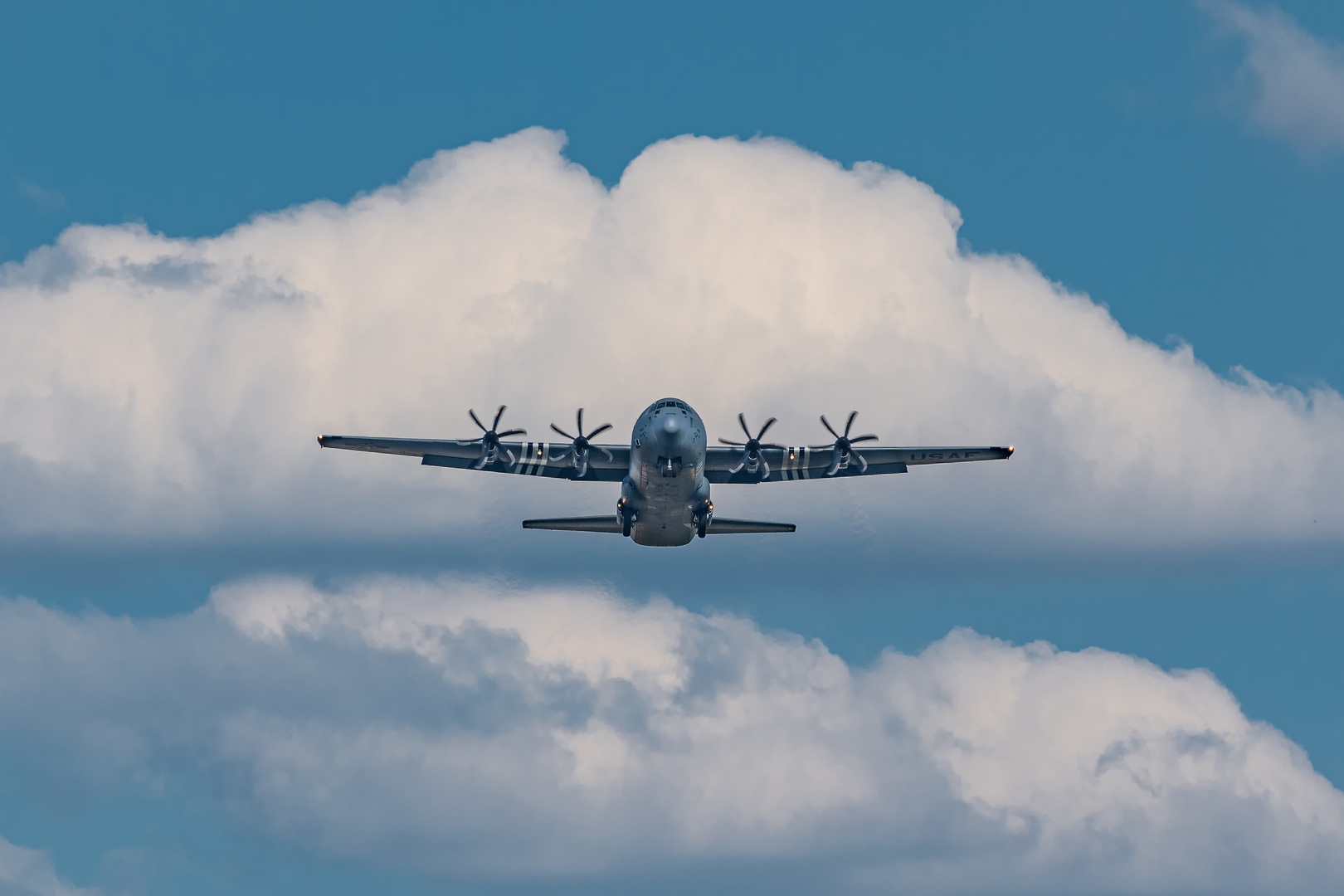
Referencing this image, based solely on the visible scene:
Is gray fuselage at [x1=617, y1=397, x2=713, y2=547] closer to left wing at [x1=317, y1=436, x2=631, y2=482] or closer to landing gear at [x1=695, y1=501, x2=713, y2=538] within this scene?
landing gear at [x1=695, y1=501, x2=713, y2=538]

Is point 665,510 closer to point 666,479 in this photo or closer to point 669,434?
point 666,479

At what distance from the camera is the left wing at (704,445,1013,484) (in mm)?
79312

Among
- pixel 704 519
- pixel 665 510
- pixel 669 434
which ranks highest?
pixel 669 434

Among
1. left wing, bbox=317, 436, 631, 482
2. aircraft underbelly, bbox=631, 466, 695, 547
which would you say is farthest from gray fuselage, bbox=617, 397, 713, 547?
left wing, bbox=317, 436, 631, 482

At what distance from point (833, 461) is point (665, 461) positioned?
1430 cm

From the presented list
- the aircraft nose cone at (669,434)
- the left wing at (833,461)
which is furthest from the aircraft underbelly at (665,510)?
the left wing at (833,461)

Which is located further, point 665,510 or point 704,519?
point 704,519

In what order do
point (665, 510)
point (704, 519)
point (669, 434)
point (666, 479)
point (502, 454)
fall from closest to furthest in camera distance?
point (669, 434) → point (666, 479) → point (665, 510) → point (704, 519) → point (502, 454)

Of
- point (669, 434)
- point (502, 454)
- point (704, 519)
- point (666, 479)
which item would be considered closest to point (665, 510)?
point (704, 519)

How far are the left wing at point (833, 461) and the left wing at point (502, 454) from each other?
491cm

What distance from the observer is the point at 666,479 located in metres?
68.9

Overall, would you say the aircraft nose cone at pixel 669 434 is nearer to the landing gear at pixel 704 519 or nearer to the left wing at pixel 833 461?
the landing gear at pixel 704 519

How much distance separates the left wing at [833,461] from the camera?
260ft

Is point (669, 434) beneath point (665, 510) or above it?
above
